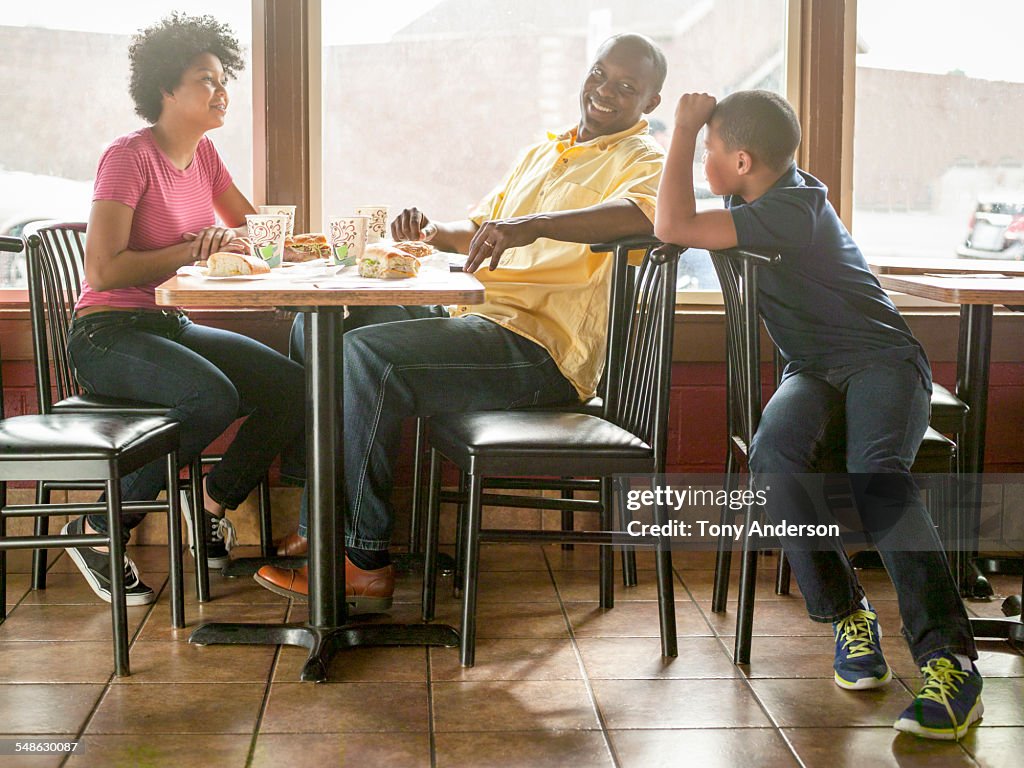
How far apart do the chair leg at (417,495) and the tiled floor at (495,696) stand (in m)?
0.30

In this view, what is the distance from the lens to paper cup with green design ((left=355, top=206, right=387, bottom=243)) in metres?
2.61

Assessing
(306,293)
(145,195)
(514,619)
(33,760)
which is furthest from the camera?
(145,195)

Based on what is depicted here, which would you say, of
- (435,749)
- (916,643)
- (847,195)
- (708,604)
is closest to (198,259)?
(435,749)

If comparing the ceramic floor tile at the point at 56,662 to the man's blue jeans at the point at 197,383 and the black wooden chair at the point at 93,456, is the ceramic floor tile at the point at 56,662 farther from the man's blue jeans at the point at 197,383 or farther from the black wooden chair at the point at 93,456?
the man's blue jeans at the point at 197,383

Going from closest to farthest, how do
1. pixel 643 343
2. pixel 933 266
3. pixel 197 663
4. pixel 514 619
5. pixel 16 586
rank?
pixel 197 663
pixel 643 343
pixel 514 619
pixel 16 586
pixel 933 266

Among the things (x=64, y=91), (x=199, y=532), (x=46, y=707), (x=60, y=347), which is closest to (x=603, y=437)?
(x=199, y=532)

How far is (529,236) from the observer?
2.49 metres

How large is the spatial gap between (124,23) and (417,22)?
823 mm

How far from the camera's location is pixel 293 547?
293 centimetres

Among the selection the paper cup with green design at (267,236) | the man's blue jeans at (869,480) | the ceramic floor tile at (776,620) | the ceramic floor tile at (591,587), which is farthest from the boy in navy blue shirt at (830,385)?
the paper cup with green design at (267,236)

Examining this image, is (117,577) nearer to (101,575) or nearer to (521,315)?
(101,575)

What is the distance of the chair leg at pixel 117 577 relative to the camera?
2305 millimetres

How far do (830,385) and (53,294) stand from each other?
187cm

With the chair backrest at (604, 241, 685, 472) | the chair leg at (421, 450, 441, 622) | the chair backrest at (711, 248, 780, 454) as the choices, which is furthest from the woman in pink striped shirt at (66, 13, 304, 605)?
the chair backrest at (711, 248, 780, 454)
